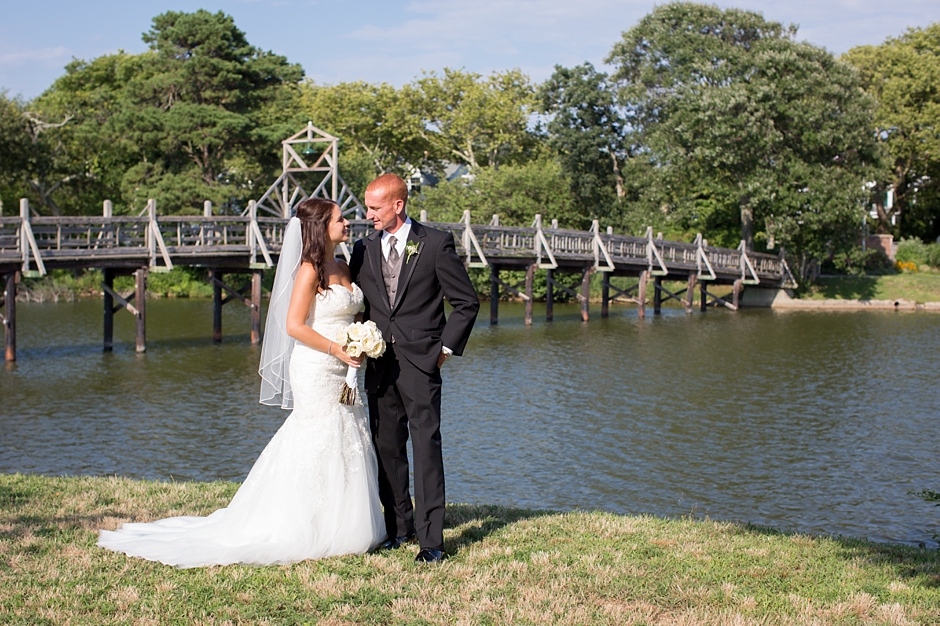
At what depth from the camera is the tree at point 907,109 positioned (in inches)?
2037

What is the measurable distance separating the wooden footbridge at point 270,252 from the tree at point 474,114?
10843 millimetres

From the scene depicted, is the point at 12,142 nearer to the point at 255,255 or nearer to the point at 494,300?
the point at 255,255

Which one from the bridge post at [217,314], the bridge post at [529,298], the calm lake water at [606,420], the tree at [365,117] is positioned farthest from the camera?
the tree at [365,117]

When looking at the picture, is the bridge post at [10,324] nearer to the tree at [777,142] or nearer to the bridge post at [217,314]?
the bridge post at [217,314]

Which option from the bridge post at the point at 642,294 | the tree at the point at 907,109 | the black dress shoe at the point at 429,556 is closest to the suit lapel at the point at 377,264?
the black dress shoe at the point at 429,556

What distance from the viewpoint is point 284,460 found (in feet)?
20.7

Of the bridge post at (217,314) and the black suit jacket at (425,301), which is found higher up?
the black suit jacket at (425,301)

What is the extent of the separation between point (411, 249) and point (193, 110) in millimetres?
40104

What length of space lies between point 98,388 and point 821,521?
14424 mm

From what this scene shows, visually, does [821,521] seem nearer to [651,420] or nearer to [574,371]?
[651,420]

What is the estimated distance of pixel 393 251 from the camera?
6266 mm

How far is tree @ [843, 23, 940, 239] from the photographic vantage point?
51750 mm

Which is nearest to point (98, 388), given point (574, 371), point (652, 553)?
point (574, 371)

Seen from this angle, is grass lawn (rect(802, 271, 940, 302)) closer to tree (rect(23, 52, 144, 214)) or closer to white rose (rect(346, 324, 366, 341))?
tree (rect(23, 52, 144, 214))
